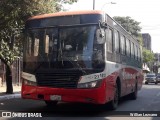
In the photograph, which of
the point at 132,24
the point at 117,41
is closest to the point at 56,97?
the point at 117,41

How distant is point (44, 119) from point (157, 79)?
144 ft

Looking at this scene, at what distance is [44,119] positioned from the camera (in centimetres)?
1115

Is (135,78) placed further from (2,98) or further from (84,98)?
(84,98)

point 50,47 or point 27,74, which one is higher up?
point 50,47

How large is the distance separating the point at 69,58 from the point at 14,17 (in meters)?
7.40

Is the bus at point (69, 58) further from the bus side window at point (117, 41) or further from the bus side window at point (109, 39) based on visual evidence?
the bus side window at point (117, 41)

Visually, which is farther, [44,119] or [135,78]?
[135,78]

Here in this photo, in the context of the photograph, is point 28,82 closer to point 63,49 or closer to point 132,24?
point 63,49

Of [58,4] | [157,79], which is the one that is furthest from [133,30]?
[58,4]

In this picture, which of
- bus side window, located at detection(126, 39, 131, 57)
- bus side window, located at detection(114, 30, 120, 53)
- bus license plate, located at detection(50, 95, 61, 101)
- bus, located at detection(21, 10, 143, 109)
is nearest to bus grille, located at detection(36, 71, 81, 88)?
bus, located at detection(21, 10, 143, 109)

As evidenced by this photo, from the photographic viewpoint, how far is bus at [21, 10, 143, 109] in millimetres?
11586

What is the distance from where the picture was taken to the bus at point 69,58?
11586mm

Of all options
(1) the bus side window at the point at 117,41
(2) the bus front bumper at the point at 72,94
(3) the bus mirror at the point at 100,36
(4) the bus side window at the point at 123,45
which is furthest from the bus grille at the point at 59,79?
(4) the bus side window at the point at 123,45

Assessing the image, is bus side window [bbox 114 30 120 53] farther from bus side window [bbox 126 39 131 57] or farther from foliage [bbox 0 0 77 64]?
foliage [bbox 0 0 77 64]
